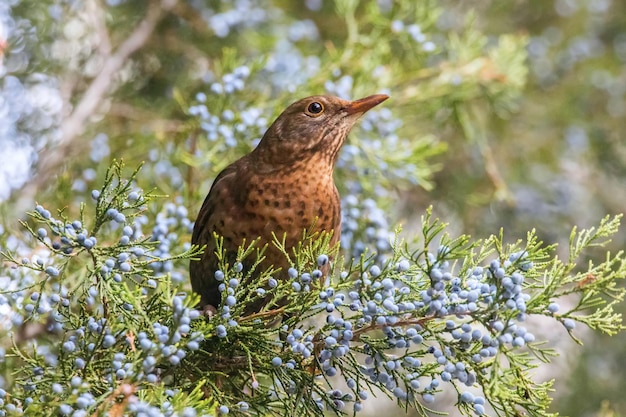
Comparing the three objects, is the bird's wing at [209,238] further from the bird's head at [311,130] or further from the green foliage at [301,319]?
the green foliage at [301,319]

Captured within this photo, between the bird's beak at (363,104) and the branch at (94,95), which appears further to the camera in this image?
the branch at (94,95)

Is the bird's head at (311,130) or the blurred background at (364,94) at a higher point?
the blurred background at (364,94)

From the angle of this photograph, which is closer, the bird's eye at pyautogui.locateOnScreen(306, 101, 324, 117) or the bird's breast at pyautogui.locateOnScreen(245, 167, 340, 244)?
the bird's breast at pyautogui.locateOnScreen(245, 167, 340, 244)

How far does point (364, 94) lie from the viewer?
13.0 ft

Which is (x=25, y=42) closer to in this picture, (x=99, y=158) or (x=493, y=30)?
(x=99, y=158)

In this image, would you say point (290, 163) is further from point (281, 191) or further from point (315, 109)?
point (315, 109)

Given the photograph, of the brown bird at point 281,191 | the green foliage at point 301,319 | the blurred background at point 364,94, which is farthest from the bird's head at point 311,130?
the green foliage at point 301,319

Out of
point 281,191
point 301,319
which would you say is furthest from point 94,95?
point 301,319

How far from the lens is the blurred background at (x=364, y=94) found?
3.77 metres

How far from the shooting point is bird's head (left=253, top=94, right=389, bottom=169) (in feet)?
10.3

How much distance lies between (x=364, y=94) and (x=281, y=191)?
1192mm

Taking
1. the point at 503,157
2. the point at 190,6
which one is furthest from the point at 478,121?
the point at 190,6

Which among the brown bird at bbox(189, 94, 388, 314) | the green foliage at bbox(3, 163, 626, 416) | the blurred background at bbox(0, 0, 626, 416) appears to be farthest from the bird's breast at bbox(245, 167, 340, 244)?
the green foliage at bbox(3, 163, 626, 416)

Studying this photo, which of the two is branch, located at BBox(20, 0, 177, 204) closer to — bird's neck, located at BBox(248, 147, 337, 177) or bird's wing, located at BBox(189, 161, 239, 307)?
bird's wing, located at BBox(189, 161, 239, 307)
